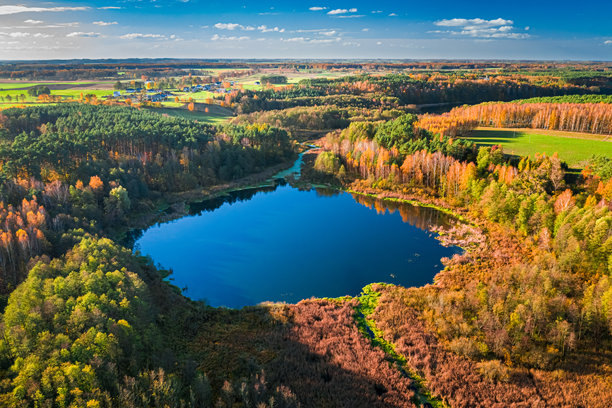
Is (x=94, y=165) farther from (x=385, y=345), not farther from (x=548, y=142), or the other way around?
(x=548, y=142)

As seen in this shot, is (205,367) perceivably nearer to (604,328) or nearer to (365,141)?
(604,328)

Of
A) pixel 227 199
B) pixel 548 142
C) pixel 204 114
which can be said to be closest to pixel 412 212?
pixel 227 199


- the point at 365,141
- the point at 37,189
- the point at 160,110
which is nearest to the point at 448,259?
the point at 365,141

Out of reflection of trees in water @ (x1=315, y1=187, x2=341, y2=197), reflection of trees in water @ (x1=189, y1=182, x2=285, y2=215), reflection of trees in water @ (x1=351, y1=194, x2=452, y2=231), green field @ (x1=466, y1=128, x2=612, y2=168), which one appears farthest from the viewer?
reflection of trees in water @ (x1=315, y1=187, x2=341, y2=197)

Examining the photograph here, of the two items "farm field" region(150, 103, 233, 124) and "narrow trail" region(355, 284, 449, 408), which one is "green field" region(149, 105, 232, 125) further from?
"narrow trail" region(355, 284, 449, 408)

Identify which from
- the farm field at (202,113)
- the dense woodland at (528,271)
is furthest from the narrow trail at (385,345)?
the farm field at (202,113)

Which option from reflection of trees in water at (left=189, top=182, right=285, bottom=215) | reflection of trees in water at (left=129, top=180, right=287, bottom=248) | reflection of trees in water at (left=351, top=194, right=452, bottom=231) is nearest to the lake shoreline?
reflection of trees in water at (left=129, top=180, right=287, bottom=248)
